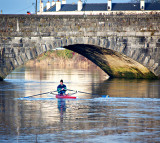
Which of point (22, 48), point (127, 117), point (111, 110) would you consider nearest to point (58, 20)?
point (22, 48)

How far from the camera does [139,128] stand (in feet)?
62.5

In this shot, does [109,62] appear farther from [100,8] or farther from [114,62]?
[100,8]

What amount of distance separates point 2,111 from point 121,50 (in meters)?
25.4

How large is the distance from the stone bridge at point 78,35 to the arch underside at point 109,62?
0.33 ft

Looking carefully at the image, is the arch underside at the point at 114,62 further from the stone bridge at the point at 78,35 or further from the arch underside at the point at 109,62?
the stone bridge at the point at 78,35

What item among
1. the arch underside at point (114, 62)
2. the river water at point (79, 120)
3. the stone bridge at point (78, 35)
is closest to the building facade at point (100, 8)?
the arch underside at point (114, 62)

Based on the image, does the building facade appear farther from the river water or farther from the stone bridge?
the river water

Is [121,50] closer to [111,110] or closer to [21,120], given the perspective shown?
[111,110]

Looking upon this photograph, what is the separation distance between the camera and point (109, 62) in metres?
56.5

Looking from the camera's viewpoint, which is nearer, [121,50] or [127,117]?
[127,117]

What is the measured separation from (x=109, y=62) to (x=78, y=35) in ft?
34.9

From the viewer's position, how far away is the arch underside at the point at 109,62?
46.8 metres

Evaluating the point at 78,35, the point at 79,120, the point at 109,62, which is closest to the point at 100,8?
the point at 109,62

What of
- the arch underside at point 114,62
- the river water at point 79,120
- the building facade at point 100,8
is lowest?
the river water at point 79,120
